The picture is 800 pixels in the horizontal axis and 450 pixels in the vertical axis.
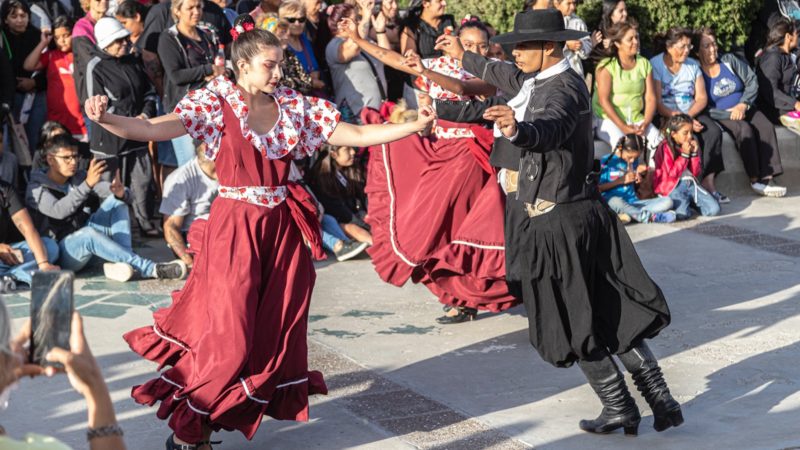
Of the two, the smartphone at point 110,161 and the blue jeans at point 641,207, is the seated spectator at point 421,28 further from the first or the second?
the smartphone at point 110,161

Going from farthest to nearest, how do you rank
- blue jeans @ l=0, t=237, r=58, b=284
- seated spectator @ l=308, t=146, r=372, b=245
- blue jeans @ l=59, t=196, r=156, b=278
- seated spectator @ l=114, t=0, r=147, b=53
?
1. seated spectator @ l=114, t=0, r=147, b=53
2. seated spectator @ l=308, t=146, r=372, b=245
3. blue jeans @ l=59, t=196, r=156, b=278
4. blue jeans @ l=0, t=237, r=58, b=284

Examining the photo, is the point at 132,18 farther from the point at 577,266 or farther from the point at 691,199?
the point at 577,266

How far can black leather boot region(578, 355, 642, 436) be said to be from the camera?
5.98m

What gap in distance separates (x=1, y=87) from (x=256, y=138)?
15.4 ft

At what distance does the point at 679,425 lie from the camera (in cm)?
618

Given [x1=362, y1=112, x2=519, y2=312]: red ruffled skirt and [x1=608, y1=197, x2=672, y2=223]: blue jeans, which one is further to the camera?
[x1=608, y1=197, x2=672, y2=223]: blue jeans

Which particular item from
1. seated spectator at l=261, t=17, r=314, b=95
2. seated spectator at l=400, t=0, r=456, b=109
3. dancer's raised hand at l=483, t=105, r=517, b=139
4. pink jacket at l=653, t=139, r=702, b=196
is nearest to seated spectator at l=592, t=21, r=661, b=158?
pink jacket at l=653, t=139, r=702, b=196

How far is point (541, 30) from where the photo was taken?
6.02 meters

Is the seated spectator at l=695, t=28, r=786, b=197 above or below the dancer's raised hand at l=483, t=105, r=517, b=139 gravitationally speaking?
below

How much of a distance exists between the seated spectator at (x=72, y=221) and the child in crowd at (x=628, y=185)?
395cm

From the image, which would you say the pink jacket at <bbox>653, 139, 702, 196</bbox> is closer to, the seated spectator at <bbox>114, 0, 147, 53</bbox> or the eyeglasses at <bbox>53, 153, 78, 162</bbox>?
the seated spectator at <bbox>114, 0, 147, 53</bbox>

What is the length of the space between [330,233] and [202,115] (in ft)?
14.0

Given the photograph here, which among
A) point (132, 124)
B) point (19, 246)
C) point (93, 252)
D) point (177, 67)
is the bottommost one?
point (93, 252)

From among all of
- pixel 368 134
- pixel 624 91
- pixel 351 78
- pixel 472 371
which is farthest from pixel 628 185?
pixel 368 134
